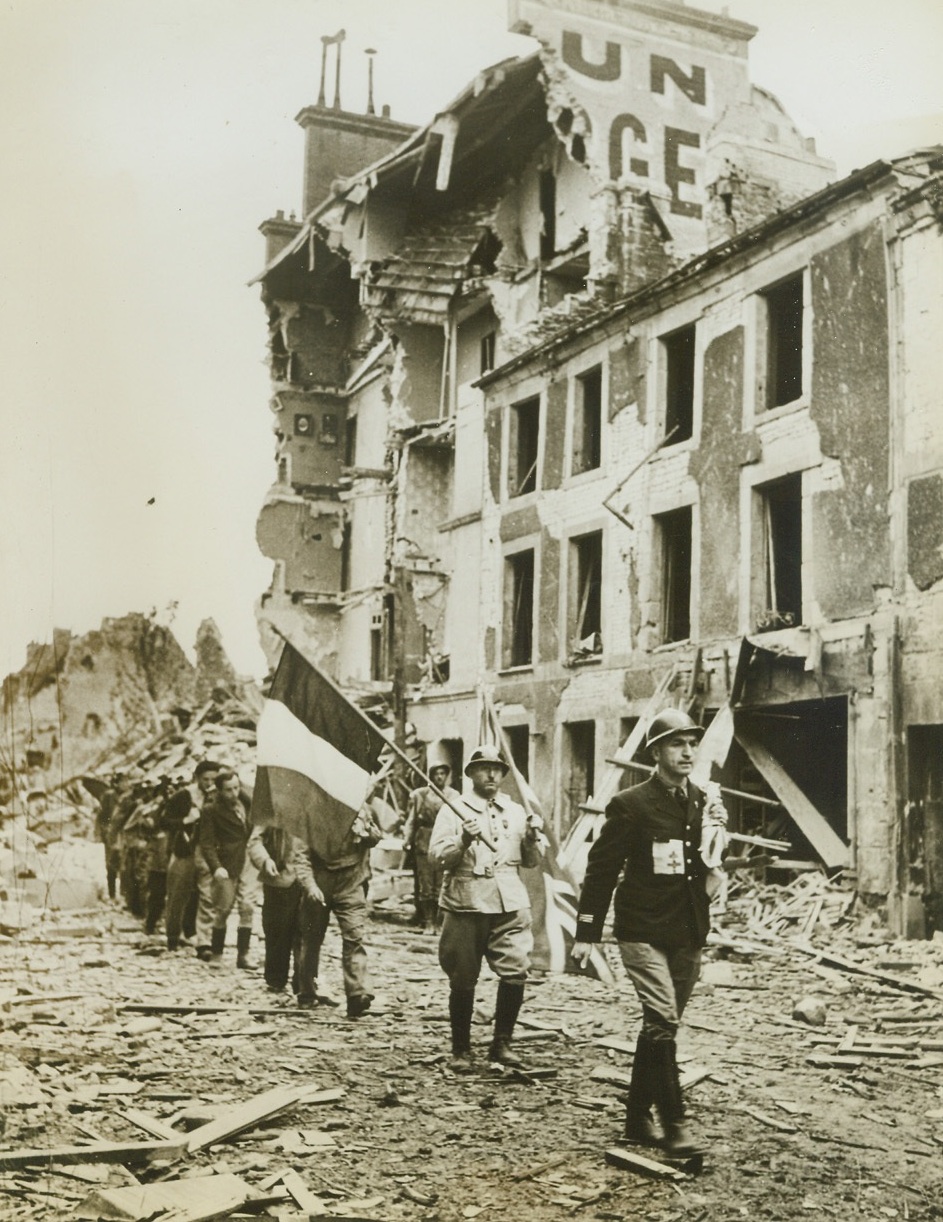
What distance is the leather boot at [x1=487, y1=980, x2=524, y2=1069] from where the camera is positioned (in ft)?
20.1

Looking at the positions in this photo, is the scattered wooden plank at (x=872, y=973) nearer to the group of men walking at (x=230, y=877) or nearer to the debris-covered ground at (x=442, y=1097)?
the debris-covered ground at (x=442, y=1097)

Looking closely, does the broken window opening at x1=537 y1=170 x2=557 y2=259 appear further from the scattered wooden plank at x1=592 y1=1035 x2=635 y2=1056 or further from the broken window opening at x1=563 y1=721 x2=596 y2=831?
the scattered wooden plank at x1=592 y1=1035 x2=635 y2=1056

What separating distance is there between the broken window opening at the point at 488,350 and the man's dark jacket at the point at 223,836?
8.25m

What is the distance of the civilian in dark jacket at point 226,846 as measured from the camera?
9.59 m

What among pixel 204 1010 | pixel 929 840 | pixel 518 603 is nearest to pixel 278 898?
pixel 204 1010

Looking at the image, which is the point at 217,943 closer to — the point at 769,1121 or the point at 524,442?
the point at 769,1121

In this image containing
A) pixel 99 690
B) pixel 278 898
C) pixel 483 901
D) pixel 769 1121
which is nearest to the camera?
pixel 769 1121

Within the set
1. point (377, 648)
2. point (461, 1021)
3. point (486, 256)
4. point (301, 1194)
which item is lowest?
point (301, 1194)

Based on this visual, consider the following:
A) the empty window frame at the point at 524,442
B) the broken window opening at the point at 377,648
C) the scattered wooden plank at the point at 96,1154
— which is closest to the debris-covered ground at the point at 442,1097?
the scattered wooden plank at the point at 96,1154

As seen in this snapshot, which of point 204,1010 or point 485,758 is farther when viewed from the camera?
point 204,1010

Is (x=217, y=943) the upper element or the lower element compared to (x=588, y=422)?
lower

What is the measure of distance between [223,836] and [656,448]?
4681 mm

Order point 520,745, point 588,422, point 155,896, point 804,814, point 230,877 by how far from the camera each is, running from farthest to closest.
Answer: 1. point 520,745
2. point 588,422
3. point 155,896
4. point 230,877
5. point 804,814

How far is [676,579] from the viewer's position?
9984mm
